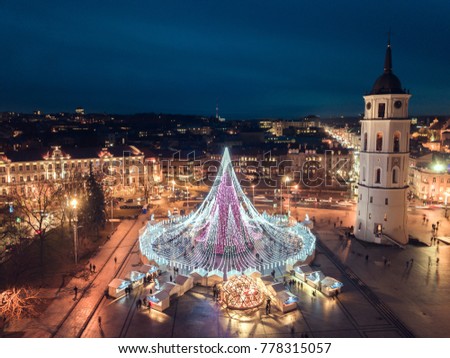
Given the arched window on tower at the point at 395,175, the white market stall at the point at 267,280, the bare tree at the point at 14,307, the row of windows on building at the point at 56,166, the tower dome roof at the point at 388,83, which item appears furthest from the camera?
the row of windows on building at the point at 56,166

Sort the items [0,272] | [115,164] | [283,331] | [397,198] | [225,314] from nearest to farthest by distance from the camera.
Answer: [283,331] → [225,314] → [0,272] → [397,198] → [115,164]

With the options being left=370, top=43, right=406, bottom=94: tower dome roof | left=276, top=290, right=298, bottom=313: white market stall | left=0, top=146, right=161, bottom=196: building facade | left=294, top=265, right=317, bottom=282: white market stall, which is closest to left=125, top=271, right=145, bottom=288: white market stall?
left=276, top=290, right=298, bottom=313: white market stall

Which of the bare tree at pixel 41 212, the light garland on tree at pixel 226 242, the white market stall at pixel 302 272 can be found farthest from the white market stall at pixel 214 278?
the bare tree at pixel 41 212

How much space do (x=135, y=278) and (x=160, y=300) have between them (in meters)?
4.10

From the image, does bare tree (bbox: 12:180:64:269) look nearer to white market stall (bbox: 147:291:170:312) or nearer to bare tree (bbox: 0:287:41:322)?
bare tree (bbox: 0:287:41:322)

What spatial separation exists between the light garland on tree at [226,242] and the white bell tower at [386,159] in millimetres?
6717

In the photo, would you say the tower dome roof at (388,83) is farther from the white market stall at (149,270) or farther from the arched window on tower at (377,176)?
the white market stall at (149,270)

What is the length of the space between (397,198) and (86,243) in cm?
2778

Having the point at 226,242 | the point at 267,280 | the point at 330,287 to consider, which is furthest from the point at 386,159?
the point at 267,280

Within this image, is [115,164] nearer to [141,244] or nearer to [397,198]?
[141,244]

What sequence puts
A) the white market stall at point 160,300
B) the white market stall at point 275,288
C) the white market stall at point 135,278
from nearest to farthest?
the white market stall at point 160,300 → the white market stall at point 275,288 → the white market stall at point 135,278

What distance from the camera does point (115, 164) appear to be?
222 feet

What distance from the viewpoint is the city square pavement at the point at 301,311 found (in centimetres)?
1938

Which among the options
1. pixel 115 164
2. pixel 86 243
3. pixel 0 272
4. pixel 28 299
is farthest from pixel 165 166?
pixel 28 299
